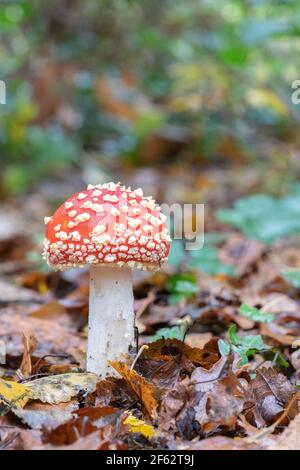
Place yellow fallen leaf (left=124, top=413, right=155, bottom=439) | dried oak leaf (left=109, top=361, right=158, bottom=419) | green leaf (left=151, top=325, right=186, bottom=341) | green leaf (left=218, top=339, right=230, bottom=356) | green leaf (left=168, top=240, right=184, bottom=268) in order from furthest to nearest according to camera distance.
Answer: green leaf (left=168, top=240, right=184, bottom=268), green leaf (left=151, top=325, right=186, bottom=341), green leaf (left=218, top=339, right=230, bottom=356), dried oak leaf (left=109, top=361, right=158, bottom=419), yellow fallen leaf (left=124, top=413, right=155, bottom=439)

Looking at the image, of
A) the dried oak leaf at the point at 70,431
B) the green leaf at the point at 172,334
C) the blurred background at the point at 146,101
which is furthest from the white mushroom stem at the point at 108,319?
the blurred background at the point at 146,101

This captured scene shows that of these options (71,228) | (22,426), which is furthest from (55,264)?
(22,426)

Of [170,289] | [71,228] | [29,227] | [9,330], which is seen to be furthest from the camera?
[29,227]

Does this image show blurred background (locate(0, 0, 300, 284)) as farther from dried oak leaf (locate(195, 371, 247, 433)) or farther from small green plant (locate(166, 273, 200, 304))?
dried oak leaf (locate(195, 371, 247, 433))

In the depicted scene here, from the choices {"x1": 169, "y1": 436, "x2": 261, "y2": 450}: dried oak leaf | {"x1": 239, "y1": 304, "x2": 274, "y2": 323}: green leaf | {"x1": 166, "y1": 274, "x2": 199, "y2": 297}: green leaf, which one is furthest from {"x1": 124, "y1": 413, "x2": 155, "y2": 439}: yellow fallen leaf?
{"x1": 166, "y1": 274, "x2": 199, "y2": 297}: green leaf

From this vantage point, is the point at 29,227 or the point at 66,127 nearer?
the point at 29,227

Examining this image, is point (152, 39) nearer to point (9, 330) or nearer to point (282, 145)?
point (282, 145)
